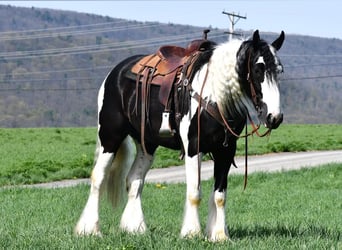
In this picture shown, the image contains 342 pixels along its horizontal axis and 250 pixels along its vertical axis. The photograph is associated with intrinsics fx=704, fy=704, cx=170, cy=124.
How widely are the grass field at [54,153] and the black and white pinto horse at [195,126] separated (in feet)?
36.1

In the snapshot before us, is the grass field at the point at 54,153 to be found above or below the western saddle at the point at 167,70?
below

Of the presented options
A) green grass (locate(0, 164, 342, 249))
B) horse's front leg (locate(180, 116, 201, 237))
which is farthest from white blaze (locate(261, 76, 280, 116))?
green grass (locate(0, 164, 342, 249))

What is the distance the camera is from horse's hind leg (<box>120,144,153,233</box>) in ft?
27.2

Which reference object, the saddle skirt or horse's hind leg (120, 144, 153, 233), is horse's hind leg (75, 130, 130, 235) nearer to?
horse's hind leg (120, 144, 153, 233)

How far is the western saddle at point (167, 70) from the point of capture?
7480 millimetres

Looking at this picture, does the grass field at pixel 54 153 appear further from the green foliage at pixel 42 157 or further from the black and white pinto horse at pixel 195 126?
the black and white pinto horse at pixel 195 126

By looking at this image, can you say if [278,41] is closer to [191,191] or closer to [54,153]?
[191,191]

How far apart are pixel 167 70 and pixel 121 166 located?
1.45m

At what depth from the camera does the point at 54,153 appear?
99.5ft

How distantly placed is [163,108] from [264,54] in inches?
56.6

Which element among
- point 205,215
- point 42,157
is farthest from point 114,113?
point 42,157

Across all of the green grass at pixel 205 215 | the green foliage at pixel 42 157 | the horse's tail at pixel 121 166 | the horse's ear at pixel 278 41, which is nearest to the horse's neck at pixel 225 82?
A: the horse's ear at pixel 278 41

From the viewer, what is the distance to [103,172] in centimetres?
843

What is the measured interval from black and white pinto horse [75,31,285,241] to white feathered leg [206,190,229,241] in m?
0.01
